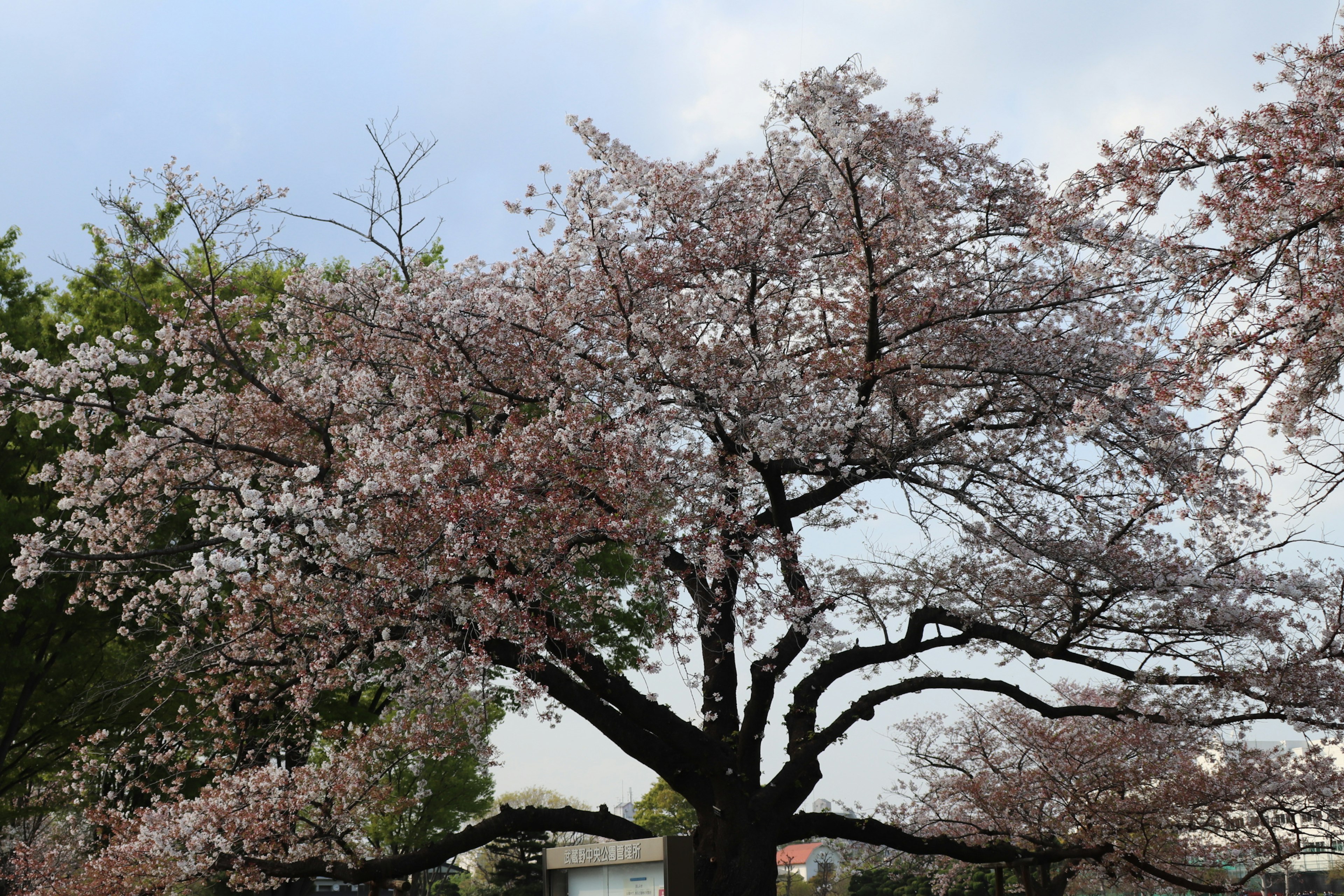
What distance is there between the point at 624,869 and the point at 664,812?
36543 mm

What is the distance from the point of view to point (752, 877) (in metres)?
10.1

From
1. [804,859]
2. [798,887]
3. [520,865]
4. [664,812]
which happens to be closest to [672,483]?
[520,865]

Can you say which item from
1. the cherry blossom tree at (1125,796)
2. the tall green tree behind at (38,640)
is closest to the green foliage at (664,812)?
the cherry blossom tree at (1125,796)

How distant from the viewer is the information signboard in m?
8.35

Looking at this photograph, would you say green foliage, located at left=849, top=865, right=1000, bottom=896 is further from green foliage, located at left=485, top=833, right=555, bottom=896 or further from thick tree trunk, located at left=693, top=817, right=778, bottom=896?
green foliage, located at left=485, top=833, right=555, bottom=896

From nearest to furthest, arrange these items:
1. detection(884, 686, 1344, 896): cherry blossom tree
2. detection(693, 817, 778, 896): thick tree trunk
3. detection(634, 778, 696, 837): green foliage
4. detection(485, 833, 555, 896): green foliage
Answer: detection(693, 817, 778, 896): thick tree trunk < detection(884, 686, 1344, 896): cherry blossom tree < detection(485, 833, 555, 896): green foliage < detection(634, 778, 696, 837): green foliage

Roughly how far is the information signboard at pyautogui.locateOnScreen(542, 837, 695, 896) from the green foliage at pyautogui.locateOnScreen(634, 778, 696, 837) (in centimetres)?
2989

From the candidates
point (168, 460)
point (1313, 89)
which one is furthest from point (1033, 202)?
point (168, 460)

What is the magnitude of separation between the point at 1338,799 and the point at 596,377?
11.0 metres

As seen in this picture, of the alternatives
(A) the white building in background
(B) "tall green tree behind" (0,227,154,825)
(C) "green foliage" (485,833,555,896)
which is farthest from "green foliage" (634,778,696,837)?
(B) "tall green tree behind" (0,227,154,825)

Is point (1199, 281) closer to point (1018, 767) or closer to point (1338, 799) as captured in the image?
point (1338, 799)

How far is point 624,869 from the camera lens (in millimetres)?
8680

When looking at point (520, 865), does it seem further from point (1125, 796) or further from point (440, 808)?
point (1125, 796)

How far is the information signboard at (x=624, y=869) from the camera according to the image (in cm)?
835
